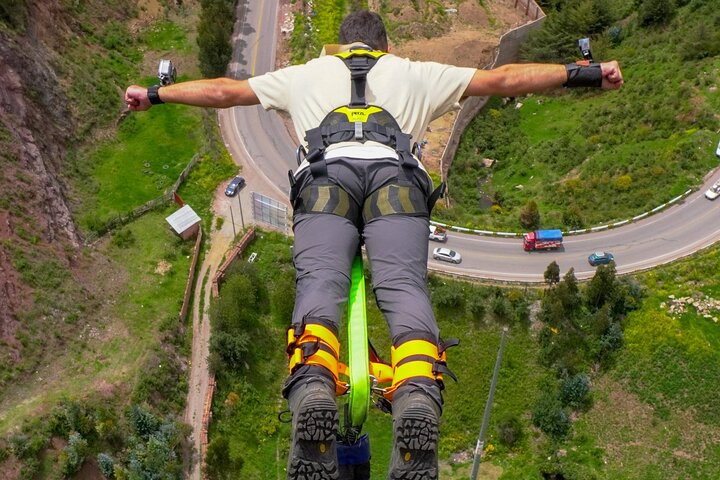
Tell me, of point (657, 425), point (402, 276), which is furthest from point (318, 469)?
point (657, 425)

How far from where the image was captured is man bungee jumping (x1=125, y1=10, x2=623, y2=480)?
8.77 metres

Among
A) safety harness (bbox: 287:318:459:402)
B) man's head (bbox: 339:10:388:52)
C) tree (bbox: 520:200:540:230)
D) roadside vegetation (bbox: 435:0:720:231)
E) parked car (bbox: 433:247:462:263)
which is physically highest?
roadside vegetation (bbox: 435:0:720:231)

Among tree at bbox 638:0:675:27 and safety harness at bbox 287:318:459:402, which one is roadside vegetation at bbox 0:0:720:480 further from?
safety harness at bbox 287:318:459:402

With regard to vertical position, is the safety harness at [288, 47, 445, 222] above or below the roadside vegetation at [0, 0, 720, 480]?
below

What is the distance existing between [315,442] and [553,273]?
36285 mm

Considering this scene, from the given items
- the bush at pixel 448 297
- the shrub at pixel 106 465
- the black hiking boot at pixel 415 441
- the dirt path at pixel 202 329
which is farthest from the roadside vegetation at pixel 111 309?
the black hiking boot at pixel 415 441

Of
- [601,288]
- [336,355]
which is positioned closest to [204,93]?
[336,355]

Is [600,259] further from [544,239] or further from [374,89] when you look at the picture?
[374,89]

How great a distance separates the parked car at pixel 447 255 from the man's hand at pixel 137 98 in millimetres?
35409

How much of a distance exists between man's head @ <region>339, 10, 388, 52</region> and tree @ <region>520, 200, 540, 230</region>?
38017 mm

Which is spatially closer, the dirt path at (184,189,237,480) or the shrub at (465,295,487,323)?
the dirt path at (184,189,237,480)

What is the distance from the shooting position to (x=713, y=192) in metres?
49.6

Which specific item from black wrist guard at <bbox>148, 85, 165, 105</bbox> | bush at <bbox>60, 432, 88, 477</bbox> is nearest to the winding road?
bush at <bbox>60, 432, 88, 477</bbox>

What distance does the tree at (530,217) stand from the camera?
160 ft
